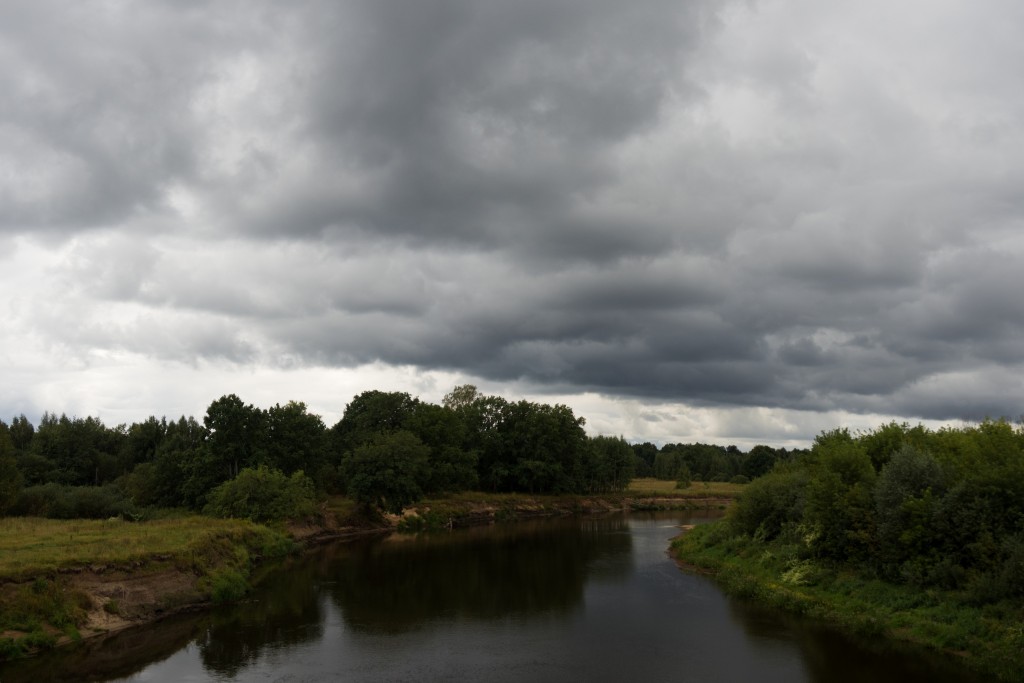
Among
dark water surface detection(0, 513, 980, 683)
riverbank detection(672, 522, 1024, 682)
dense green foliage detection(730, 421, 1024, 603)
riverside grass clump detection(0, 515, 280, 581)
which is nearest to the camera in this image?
riverbank detection(672, 522, 1024, 682)

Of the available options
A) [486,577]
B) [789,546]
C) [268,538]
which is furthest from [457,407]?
[789,546]

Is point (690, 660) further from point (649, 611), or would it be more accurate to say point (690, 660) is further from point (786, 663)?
point (649, 611)

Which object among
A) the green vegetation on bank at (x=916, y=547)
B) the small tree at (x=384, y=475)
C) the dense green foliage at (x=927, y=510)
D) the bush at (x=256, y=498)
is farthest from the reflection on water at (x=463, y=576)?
the dense green foliage at (x=927, y=510)

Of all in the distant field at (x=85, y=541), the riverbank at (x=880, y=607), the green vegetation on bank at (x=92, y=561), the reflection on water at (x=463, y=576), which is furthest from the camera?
the reflection on water at (x=463, y=576)

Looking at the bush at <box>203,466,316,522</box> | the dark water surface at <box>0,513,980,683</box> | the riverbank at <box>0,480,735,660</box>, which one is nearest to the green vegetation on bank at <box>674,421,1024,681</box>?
the dark water surface at <box>0,513,980,683</box>

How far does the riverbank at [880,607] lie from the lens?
23.8 metres

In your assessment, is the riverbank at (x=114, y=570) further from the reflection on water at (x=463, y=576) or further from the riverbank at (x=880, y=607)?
the riverbank at (x=880, y=607)

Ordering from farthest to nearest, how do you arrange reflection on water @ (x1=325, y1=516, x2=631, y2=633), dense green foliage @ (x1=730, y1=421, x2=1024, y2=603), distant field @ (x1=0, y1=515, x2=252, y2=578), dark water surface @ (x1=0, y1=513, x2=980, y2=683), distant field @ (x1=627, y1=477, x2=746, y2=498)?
1. distant field @ (x1=627, y1=477, x2=746, y2=498)
2. reflection on water @ (x1=325, y1=516, x2=631, y2=633)
3. distant field @ (x1=0, y1=515, x2=252, y2=578)
4. dense green foliage @ (x1=730, y1=421, x2=1024, y2=603)
5. dark water surface @ (x1=0, y1=513, x2=980, y2=683)

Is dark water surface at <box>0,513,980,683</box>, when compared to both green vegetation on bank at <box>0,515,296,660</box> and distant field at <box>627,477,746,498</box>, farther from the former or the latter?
distant field at <box>627,477,746,498</box>

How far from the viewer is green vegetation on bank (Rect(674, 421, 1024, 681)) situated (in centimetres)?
2538

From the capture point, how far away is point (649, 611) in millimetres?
35500

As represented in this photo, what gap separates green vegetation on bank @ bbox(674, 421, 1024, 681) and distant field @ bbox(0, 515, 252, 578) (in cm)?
3438

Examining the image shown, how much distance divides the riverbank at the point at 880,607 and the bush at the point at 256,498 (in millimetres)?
39319

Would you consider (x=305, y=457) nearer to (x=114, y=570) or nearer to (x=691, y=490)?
(x=114, y=570)
